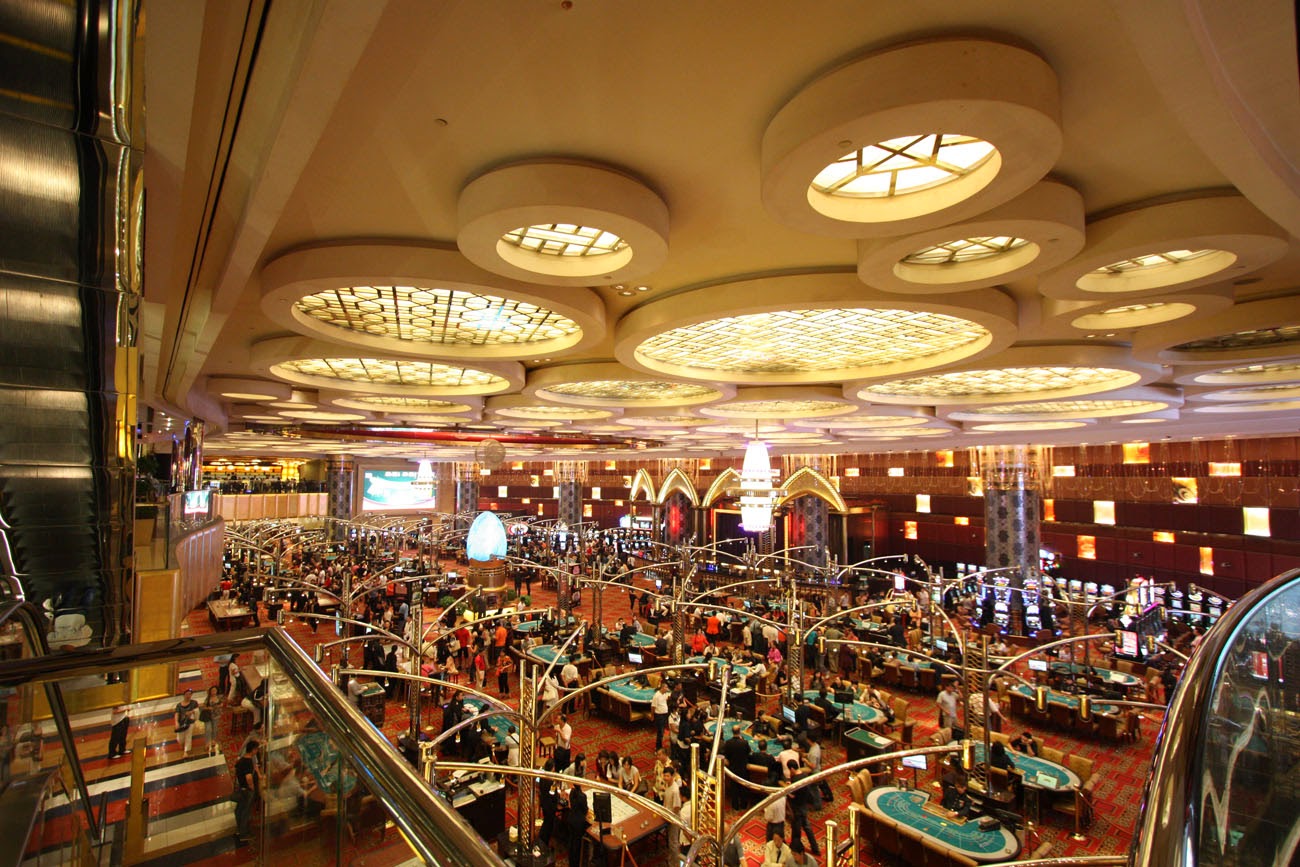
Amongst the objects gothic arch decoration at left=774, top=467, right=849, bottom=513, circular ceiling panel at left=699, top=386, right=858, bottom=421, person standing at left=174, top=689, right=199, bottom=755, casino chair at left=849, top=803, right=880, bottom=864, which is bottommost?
casino chair at left=849, top=803, right=880, bottom=864

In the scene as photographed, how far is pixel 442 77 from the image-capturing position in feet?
8.83

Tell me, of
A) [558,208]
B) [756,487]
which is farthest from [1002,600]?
[558,208]

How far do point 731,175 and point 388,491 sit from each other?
3528 centimetres

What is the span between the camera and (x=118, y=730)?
9.12 ft

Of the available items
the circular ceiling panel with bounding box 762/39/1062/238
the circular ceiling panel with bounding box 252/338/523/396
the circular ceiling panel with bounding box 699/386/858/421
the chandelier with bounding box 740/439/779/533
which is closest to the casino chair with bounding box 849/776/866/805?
the chandelier with bounding box 740/439/779/533

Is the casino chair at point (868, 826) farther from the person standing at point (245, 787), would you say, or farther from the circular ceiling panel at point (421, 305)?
the person standing at point (245, 787)

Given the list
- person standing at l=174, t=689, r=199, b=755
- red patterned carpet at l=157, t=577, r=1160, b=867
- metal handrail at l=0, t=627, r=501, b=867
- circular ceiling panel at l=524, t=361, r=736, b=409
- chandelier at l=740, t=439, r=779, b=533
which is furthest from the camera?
chandelier at l=740, t=439, r=779, b=533

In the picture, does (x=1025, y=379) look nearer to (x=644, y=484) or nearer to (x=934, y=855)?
(x=934, y=855)

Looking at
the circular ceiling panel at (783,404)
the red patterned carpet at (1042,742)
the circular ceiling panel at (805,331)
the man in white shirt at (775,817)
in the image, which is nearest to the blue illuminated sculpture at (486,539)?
the red patterned carpet at (1042,742)

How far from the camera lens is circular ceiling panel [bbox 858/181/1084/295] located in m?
3.41

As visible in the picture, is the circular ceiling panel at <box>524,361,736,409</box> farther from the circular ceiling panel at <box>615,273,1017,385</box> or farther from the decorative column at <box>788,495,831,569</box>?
the decorative column at <box>788,495,831,569</box>

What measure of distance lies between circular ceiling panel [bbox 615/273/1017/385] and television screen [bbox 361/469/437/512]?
95.0ft

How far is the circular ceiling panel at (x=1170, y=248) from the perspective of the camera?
354 cm

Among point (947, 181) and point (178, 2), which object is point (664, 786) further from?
point (178, 2)
